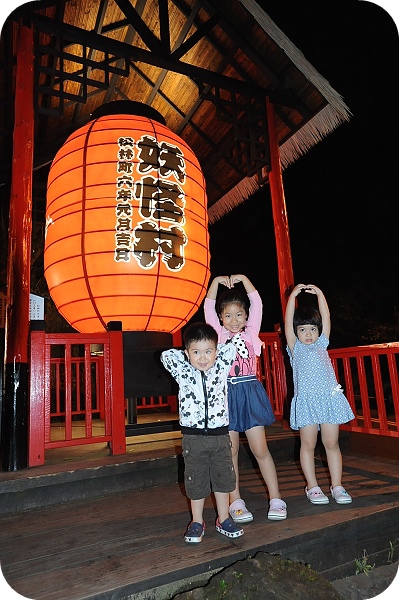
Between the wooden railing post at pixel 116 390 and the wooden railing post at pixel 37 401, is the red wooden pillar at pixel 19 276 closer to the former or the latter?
the wooden railing post at pixel 37 401

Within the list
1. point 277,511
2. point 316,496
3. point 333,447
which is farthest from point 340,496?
point 277,511

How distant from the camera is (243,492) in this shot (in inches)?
122

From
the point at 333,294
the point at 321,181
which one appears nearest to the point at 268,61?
the point at 321,181

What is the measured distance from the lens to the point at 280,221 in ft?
17.3

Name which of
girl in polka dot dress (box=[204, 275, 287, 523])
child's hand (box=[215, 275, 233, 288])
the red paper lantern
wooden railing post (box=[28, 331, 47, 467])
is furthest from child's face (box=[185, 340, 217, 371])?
wooden railing post (box=[28, 331, 47, 467])

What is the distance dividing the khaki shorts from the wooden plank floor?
0.26 meters

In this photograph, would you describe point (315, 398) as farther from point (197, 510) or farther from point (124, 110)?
point (124, 110)

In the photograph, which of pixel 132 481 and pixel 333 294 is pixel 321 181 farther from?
pixel 132 481

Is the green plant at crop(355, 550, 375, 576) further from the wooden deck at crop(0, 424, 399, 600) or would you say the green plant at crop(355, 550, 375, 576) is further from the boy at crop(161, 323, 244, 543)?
the boy at crop(161, 323, 244, 543)

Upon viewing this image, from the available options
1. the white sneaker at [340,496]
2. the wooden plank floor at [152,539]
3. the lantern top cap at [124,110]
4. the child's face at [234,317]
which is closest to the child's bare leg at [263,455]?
the wooden plank floor at [152,539]

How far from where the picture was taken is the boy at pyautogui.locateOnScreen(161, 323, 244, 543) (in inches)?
91.9

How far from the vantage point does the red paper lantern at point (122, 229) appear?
140 inches

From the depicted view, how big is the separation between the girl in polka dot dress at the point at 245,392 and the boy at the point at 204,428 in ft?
0.73

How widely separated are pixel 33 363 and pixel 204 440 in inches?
73.0
